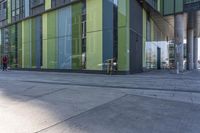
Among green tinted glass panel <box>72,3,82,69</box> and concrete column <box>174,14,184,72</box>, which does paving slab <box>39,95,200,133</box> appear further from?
concrete column <box>174,14,184,72</box>

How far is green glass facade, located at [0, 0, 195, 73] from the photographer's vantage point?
67.5ft

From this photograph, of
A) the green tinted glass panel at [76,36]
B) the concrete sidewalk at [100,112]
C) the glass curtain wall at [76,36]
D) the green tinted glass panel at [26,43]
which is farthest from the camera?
the green tinted glass panel at [26,43]

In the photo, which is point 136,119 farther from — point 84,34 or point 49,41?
point 49,41

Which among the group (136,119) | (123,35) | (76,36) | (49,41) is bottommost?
(136,119)

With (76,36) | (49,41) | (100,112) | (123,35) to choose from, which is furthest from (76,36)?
(100,112)

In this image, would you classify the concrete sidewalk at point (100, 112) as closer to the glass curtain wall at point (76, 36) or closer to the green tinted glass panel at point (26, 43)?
the glass curtain wall at point (76, 36)

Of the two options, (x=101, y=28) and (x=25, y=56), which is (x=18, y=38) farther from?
(x=101, y=28)

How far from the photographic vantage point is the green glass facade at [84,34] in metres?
20.6

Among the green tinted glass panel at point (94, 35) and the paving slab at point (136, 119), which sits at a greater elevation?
the green tinted glass panel at point (94, 35)

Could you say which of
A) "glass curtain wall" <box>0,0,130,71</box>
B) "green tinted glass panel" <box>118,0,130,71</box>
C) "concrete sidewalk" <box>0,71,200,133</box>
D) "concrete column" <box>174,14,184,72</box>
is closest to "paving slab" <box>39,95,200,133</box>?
"concrete sidewalk" <box>0,71,200,133</box>

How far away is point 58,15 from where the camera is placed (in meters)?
26.2

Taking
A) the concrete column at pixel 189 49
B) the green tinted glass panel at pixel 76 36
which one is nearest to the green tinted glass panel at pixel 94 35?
the green tinted glass panel at pixel 76 36

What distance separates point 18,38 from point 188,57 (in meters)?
21.6

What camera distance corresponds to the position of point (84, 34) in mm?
22812
